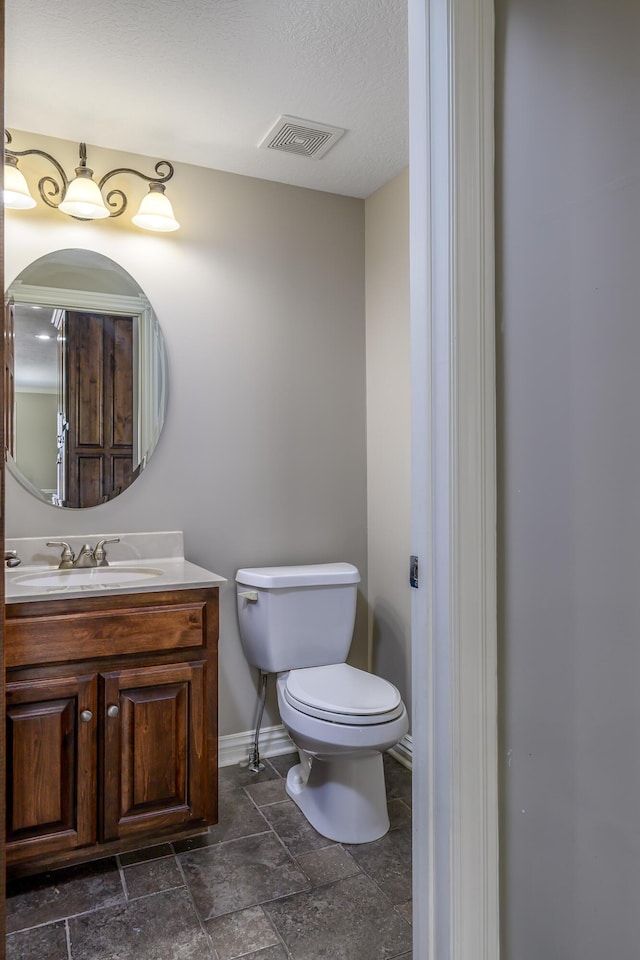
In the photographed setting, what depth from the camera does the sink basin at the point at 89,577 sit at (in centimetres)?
192

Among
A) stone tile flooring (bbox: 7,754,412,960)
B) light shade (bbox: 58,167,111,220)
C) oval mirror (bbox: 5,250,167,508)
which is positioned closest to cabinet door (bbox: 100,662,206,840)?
stone tile flooring (bbox: 7,754,412,960)

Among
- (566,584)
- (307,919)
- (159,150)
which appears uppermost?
(159,150)

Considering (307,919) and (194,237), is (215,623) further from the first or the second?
(194,237)

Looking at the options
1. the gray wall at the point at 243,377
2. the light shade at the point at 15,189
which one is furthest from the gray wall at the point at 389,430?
the light shade at the point at 15,189

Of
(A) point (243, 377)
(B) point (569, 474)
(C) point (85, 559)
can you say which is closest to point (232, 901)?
(C) point (85, 559)

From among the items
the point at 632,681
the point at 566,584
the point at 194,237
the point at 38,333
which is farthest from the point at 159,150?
the point at 632,681

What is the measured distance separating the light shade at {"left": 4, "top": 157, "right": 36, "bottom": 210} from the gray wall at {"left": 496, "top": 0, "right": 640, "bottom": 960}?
168cm

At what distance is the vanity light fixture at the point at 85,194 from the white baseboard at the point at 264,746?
1976 millimetres

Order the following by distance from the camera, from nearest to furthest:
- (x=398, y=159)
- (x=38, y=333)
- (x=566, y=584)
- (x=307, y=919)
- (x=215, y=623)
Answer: (x=566, y=584), (x=307, y=919), (x=215, y=623), (x=38, y=333), (x=398, y=159)

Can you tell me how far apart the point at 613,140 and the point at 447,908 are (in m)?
1.18

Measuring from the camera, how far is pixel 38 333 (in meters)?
2.22

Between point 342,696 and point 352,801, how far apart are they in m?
0.33

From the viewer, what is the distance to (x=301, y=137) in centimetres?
225

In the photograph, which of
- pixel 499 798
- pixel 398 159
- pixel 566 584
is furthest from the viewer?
pixel 398 159
